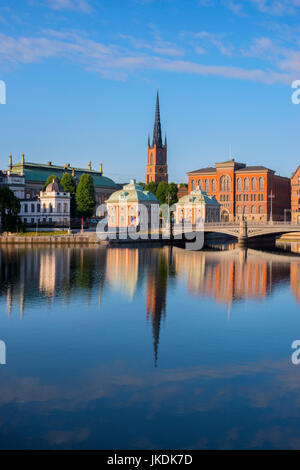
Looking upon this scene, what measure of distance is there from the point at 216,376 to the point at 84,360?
6.10 m

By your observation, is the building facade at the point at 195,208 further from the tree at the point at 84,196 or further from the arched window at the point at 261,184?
the tree at the point at 84,196

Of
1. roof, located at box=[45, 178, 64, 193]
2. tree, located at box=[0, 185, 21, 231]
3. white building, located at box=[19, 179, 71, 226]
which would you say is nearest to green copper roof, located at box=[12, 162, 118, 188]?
white building, located at box=[19, 179, 71, 226]

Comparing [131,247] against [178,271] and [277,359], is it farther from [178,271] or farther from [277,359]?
[277,359]

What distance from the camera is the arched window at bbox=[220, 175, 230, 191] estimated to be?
166 m

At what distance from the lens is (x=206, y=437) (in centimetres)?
1692

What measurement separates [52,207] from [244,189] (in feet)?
208

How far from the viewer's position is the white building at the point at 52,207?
128 metres

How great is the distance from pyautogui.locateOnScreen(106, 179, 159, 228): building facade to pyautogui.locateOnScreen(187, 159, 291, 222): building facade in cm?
3531

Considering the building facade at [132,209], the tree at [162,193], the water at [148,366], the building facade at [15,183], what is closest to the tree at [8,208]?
the building facade at [132,209]

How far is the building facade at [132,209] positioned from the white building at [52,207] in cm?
1178

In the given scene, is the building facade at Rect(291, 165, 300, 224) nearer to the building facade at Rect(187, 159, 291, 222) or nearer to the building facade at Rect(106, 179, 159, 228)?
the building facade at Rect(187, 159, 291, 222)

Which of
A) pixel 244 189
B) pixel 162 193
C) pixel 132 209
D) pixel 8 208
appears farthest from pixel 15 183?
pixel 244 189
